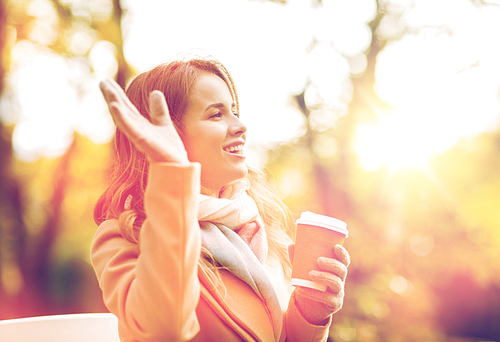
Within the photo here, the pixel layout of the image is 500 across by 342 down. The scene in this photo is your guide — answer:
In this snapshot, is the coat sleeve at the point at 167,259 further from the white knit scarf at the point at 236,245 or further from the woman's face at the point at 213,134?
the woman's face at the point at 213,134

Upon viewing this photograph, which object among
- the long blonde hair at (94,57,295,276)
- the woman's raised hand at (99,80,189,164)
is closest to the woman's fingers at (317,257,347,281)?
the long blonde hair at (94,57,295,276)

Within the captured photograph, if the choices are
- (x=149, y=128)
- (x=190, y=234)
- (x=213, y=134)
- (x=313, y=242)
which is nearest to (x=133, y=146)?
(x=213, y=134)

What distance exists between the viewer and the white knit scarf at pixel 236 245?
1.42m

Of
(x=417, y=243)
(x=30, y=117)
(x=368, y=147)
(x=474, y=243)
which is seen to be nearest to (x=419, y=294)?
(x=417, y=243)

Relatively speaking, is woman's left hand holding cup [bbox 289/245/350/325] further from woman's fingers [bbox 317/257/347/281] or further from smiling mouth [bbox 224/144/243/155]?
smiling mouth [bbox 224/144/243/155]

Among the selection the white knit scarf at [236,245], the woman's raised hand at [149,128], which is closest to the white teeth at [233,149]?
the white knit scarf at [236,245]

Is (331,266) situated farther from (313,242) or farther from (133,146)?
(133,146)

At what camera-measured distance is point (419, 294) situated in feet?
18.9

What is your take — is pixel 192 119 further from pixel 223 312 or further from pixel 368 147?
pixel 368 147

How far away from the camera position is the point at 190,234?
3.26 ft

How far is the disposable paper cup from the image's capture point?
152 cm

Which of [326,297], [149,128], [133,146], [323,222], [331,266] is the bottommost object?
[326,297]

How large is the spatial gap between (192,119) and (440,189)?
221 inches

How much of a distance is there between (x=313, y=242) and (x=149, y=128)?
35.1 inches
